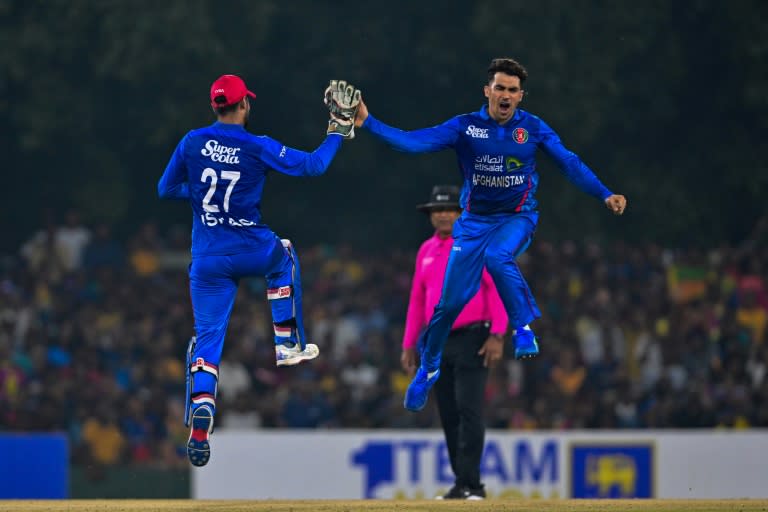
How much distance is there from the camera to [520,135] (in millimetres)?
12922

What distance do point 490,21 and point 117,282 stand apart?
692 centimetres

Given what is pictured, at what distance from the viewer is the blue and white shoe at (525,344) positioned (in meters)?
12.8

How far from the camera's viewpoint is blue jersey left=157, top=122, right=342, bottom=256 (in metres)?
12.1

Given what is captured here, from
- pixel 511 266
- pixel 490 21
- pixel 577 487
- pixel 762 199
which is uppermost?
pixel 490 21

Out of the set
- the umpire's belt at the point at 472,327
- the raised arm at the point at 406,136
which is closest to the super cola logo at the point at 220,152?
the raised arm at the point at 406,136

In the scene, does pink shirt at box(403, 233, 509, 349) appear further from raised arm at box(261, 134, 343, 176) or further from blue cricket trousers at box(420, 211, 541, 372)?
raised arm at box(261, 134, 343, 176)

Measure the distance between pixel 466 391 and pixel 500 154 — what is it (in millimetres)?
2412

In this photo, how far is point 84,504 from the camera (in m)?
13.2

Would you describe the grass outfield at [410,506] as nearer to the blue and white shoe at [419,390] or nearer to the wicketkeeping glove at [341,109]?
the blue and white shoe at [419,390]

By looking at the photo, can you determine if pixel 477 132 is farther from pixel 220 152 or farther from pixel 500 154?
pixel 220 152

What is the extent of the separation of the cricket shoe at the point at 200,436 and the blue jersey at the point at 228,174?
122 centimetres

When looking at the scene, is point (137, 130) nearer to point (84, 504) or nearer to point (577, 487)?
point (577, 487)

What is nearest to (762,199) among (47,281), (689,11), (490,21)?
(689,11)

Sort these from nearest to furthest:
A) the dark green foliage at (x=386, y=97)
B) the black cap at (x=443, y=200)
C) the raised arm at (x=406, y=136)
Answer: the raised arm at (x=406, y=136)
the black cap at (x=443, y=200)
the dark green foliage at (x=386, y=97)
